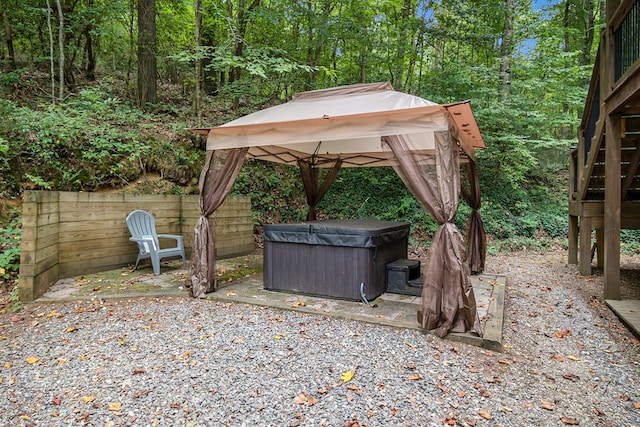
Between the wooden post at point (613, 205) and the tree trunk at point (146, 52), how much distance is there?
26.2 feet

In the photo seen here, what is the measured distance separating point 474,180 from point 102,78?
936 cm

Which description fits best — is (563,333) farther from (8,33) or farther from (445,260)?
(8,33)

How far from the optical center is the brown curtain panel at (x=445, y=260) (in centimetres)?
291

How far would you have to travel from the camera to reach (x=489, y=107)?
7570 mm

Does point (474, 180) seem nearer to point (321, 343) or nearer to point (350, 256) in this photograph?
point (350, 256)

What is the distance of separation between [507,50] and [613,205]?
5538 millimetres

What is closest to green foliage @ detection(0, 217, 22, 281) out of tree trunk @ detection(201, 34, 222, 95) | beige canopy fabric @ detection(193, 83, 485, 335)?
beige canopy fabric @ detection(193, 83, 485, 335)

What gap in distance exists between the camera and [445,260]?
2.98m

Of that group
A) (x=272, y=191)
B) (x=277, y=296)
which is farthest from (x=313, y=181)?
(x=277, y=296)

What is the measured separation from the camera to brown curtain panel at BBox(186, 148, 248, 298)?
4.03 metres

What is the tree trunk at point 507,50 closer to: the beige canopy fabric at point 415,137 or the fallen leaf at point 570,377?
the beige canopy fabric at point 415,137

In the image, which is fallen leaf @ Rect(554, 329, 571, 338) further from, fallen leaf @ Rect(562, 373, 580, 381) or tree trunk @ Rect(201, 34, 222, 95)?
tree trunk @ Rect(201, 34, 222, 95)

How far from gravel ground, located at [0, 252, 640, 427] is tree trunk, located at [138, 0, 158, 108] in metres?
5.72

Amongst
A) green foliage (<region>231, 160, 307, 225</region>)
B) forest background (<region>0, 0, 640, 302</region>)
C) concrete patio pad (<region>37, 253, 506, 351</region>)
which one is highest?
forest background (<region>0, 0, 640, 302</region>)
